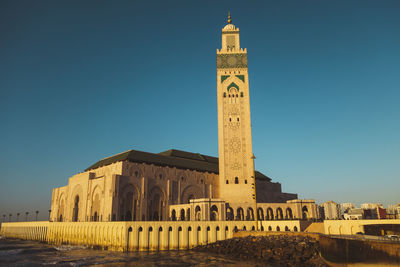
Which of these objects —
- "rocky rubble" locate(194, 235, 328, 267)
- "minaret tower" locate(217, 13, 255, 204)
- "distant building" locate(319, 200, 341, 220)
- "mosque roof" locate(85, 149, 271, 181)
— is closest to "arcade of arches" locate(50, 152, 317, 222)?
"mosque roof" locate(85, 149, 271, 181)

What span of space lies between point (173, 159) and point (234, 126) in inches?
732

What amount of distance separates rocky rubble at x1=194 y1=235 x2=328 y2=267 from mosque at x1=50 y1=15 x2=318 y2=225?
16471 mm

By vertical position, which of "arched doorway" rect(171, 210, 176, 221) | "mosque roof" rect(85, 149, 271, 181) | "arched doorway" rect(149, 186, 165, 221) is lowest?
"arched doorway" rect(171, 210, 176, 221)

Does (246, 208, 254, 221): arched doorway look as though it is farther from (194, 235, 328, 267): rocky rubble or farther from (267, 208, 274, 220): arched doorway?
(194, 235, 328, 267): rocky rubble

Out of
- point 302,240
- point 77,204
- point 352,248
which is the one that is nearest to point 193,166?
point 77,204

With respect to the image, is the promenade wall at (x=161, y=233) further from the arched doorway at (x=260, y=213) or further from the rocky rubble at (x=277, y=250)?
the arched doorway at (x=260, y=213)

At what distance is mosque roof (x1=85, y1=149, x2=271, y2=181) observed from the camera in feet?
208

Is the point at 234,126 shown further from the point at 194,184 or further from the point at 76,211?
the point at 76,211

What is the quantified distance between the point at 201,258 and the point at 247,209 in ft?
76.8

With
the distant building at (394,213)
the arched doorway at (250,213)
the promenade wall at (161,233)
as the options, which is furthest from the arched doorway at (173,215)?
the distant building at (394,213)

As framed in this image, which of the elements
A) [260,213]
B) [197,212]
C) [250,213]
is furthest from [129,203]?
[260,213]

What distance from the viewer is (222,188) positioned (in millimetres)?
56844

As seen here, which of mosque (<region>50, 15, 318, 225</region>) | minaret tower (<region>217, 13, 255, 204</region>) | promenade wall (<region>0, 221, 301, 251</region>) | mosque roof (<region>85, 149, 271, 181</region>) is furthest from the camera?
mosque roof (<region>85, 149, 271, 181</region>)

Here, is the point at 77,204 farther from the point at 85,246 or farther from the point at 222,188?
the point at 222,188
